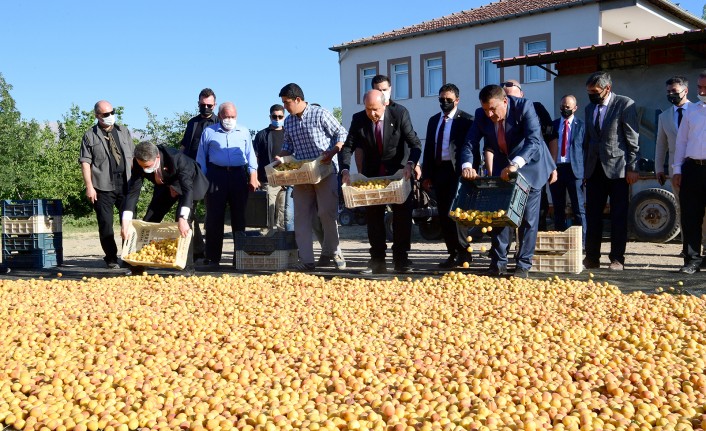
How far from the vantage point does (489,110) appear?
6449 millimetres

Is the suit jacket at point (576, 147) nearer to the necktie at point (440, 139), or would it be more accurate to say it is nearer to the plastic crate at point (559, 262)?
the necktie at point (440, 139)

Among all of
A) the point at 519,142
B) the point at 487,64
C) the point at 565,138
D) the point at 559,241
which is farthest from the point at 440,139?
the point at 487,64

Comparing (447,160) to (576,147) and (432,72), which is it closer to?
(576,147)

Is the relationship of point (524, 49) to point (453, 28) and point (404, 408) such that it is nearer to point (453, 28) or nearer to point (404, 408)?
point (453, 28)

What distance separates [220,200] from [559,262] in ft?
12.1

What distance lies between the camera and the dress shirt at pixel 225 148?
320 inches

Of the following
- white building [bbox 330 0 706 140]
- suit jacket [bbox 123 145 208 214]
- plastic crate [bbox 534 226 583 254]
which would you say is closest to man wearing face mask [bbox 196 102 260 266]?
suit jacket [bbox 123 145 208 214]

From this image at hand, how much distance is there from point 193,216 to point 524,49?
16276mm

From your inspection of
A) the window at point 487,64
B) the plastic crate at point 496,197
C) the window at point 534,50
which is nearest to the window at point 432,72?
the window at point 487,64

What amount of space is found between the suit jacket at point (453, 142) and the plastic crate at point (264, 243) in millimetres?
1641

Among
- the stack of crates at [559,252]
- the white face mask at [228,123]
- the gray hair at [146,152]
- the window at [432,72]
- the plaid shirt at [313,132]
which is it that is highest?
the window at [432,72]

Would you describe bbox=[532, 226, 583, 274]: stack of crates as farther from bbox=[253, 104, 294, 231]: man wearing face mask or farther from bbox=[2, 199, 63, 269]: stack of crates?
bbox=[2, 199, 63, 269]: stack of crates

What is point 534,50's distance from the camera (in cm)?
2167

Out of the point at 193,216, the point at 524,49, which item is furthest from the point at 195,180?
the point at 524,49
